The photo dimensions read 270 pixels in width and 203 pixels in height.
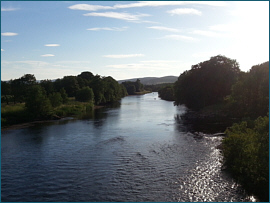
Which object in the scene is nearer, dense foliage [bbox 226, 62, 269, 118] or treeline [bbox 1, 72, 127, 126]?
dense foliage [bbox 226, 62, 269, 118]

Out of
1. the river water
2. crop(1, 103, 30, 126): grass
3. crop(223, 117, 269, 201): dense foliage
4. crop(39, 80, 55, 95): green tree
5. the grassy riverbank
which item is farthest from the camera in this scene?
crop(39, 80, 55, 95): green tree

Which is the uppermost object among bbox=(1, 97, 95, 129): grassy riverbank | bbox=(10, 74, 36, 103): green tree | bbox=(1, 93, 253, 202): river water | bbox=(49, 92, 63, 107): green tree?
bbox=(10, 74, 36, 103): green tree

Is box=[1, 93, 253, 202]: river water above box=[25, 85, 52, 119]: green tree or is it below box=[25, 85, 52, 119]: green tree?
below

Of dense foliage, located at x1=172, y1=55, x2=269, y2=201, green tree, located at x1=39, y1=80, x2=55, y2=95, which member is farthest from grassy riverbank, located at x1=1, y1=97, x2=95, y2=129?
dense foliage, located at x1=172, y1=55, x2=269, y2=201

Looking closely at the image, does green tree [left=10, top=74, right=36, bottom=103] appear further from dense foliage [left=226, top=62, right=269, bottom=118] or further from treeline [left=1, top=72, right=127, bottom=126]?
dense foliage [left=226, top=62, right=269, bottom=118]

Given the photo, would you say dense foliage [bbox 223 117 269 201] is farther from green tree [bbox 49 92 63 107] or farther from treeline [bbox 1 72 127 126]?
green tree [bbox 49 92 63 107]

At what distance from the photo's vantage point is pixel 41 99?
47969 mm

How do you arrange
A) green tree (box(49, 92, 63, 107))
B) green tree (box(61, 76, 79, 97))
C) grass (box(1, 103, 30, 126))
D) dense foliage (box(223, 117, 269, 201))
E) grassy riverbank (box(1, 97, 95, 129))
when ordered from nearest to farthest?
dense foliage (box(223, 117, 269, 201))
grassy riverbank (box(1, 97, 95, 129))
grass (box(1, 103, 30, 126))
green tree (box(49, 92, 63, 107))
green tree (box(61, 76, 79, 97))

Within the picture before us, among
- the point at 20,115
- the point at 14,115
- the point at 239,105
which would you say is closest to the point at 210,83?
the point at 239,105

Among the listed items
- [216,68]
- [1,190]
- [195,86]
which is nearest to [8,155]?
[1,190]

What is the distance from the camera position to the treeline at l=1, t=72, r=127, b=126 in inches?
1834

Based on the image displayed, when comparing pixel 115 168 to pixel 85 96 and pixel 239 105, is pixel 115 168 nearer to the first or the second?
pixel 239 105

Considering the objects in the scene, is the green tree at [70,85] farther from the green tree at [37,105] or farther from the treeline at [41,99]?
the green tree at [37,105]

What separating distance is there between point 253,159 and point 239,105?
23709 mm
